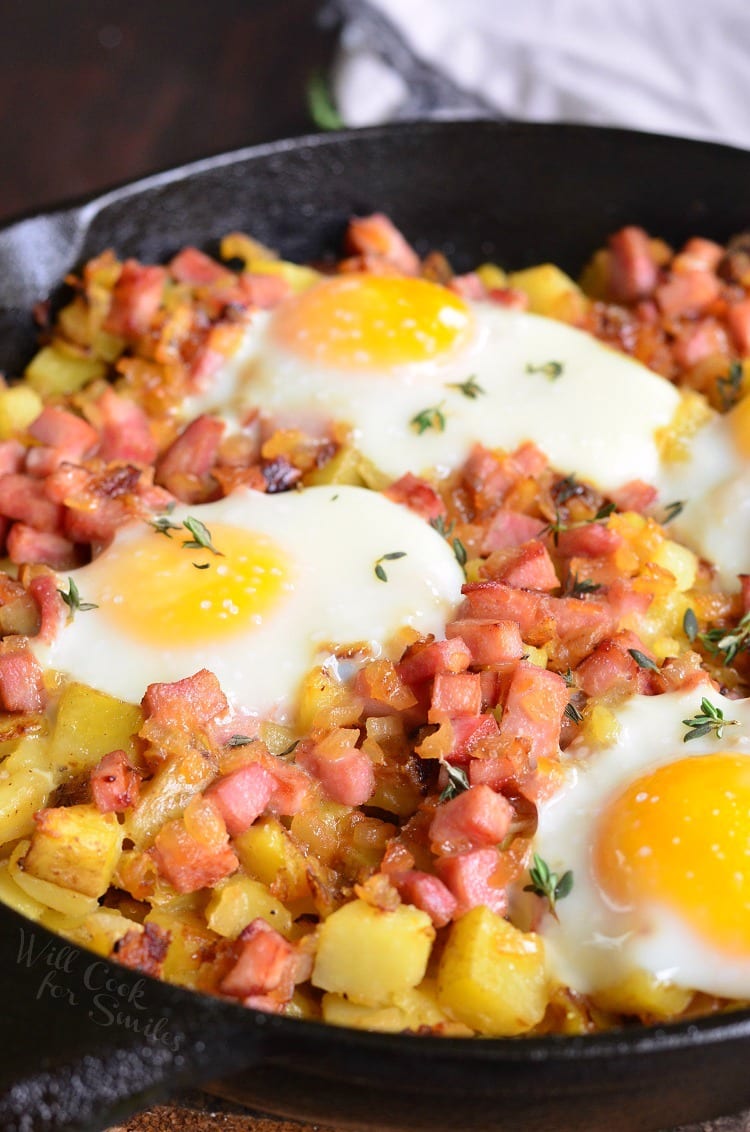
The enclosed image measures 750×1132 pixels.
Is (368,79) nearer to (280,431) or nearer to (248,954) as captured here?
(280,431)

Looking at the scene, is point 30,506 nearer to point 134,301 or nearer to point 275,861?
point 134,301

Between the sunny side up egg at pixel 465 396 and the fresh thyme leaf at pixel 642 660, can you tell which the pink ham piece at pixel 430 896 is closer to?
the fresh thyme leaf at pixel 642 660

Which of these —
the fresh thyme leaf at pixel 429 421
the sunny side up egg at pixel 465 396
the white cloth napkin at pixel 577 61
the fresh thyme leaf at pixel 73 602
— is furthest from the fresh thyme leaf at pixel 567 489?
the white cloth napkin at pixel 577 61

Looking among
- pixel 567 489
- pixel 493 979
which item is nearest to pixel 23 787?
pixel 493 979

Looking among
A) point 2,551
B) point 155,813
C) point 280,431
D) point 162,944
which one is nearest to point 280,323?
point 280,431

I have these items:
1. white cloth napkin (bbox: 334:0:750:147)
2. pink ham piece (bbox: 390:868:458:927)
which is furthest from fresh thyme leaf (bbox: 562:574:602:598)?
white cloth napkin (bbox: 334:0:750:147)

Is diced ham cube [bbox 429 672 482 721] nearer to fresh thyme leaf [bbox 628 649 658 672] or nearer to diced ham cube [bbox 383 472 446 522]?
fresh thyme leaf [bbox 628 649 658 672]
